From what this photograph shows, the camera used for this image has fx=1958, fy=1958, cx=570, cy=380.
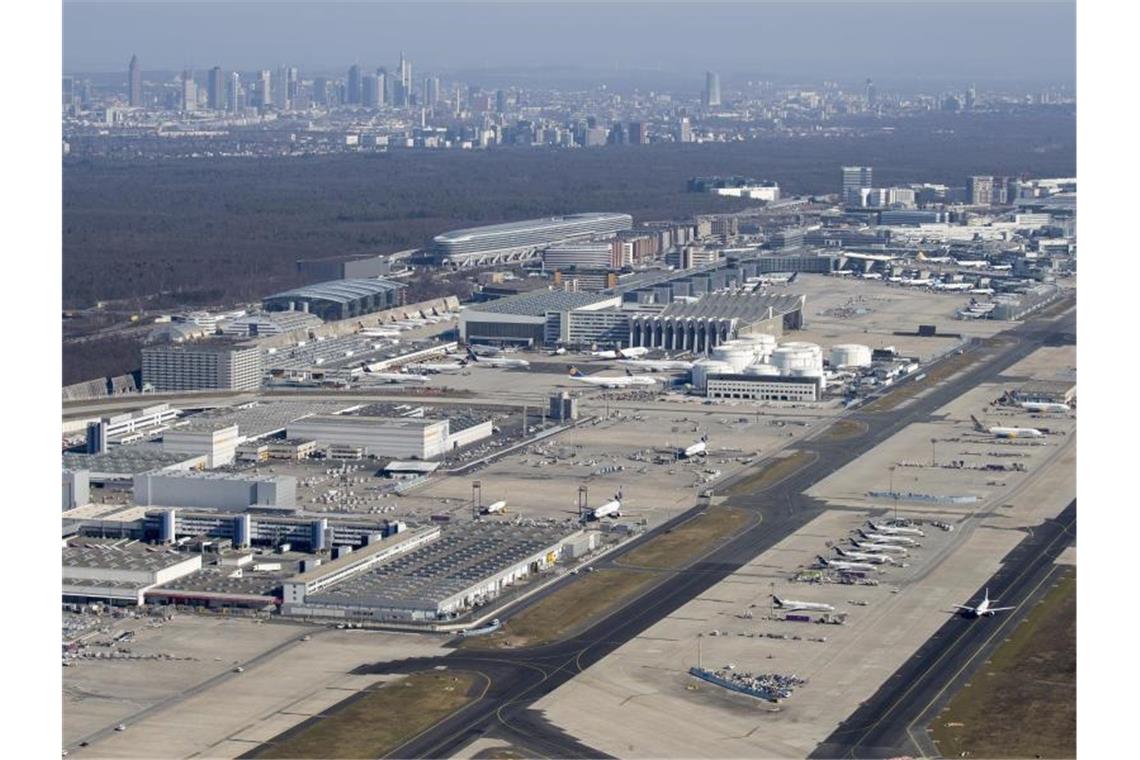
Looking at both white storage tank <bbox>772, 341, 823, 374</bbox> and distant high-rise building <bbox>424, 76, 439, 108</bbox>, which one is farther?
distant high-rise building <bbox>424, 76, 439, 108</bbox>

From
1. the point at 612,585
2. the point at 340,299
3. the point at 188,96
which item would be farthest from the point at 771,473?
the point at 188,96

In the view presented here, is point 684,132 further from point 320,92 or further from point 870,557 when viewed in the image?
point 870,557

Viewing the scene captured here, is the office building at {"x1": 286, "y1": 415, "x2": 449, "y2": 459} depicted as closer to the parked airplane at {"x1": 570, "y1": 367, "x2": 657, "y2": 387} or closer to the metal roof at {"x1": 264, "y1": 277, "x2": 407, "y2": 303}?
the parked airplane at {"x1": 570, "y1": 367, "x2": 657, "y2": 387}

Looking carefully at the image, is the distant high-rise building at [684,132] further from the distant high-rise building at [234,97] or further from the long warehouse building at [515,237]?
the long warehouse building at [515,237]

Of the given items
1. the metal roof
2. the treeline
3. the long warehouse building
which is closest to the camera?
the metal roof

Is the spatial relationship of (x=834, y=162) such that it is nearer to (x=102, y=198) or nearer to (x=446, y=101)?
(x=102, y=198)

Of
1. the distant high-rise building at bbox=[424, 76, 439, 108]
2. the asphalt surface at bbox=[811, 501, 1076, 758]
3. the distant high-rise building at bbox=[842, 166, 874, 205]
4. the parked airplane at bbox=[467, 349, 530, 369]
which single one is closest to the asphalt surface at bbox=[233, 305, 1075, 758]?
the asphalt surface at bbox=[811, 501, 1076, 758]
